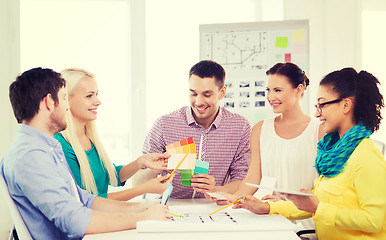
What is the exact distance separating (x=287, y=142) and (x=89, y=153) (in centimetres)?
114

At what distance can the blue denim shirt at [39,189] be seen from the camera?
141 centimetres

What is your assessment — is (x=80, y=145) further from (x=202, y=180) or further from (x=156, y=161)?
(x=202, y=180)

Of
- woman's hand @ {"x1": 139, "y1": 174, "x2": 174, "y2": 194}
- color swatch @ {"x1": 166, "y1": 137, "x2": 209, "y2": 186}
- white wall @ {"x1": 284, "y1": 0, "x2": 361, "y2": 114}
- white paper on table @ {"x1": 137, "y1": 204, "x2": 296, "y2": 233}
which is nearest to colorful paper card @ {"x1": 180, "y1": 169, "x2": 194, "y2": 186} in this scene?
color swatch @ {"x1": 166, "y1": 137, "x2": 209, "y2": 186}

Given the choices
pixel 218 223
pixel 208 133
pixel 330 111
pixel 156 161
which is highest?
pixel 330 111

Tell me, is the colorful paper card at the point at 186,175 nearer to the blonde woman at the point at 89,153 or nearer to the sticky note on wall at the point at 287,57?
the blonde woman at the point at 89,153

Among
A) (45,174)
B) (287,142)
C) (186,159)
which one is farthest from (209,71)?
(45,174)

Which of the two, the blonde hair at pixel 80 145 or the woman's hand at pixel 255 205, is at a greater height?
the blonde hair at pixel 80 145

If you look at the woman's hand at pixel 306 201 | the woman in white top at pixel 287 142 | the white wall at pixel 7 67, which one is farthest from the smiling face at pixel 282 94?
the white wall at pixel 7 67

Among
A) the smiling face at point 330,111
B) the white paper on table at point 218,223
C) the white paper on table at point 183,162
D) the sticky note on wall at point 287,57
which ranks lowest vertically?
the white paper on table at point 218,223

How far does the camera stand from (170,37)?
4.88m

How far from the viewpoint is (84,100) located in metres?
2.27

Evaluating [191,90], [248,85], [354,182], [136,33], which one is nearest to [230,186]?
[191,90]

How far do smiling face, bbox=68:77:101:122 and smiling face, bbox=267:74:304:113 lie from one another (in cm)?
102

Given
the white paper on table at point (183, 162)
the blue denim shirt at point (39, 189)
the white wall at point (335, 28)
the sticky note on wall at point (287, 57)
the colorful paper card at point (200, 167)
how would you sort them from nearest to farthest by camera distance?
the blue denim shirt at point (39, 189) < the white paper on table at point (183, 162) < the colorful paper card at point (200, 167) < the sticky note on wall at point (287, 57) < the white wall at point (335, 28)
